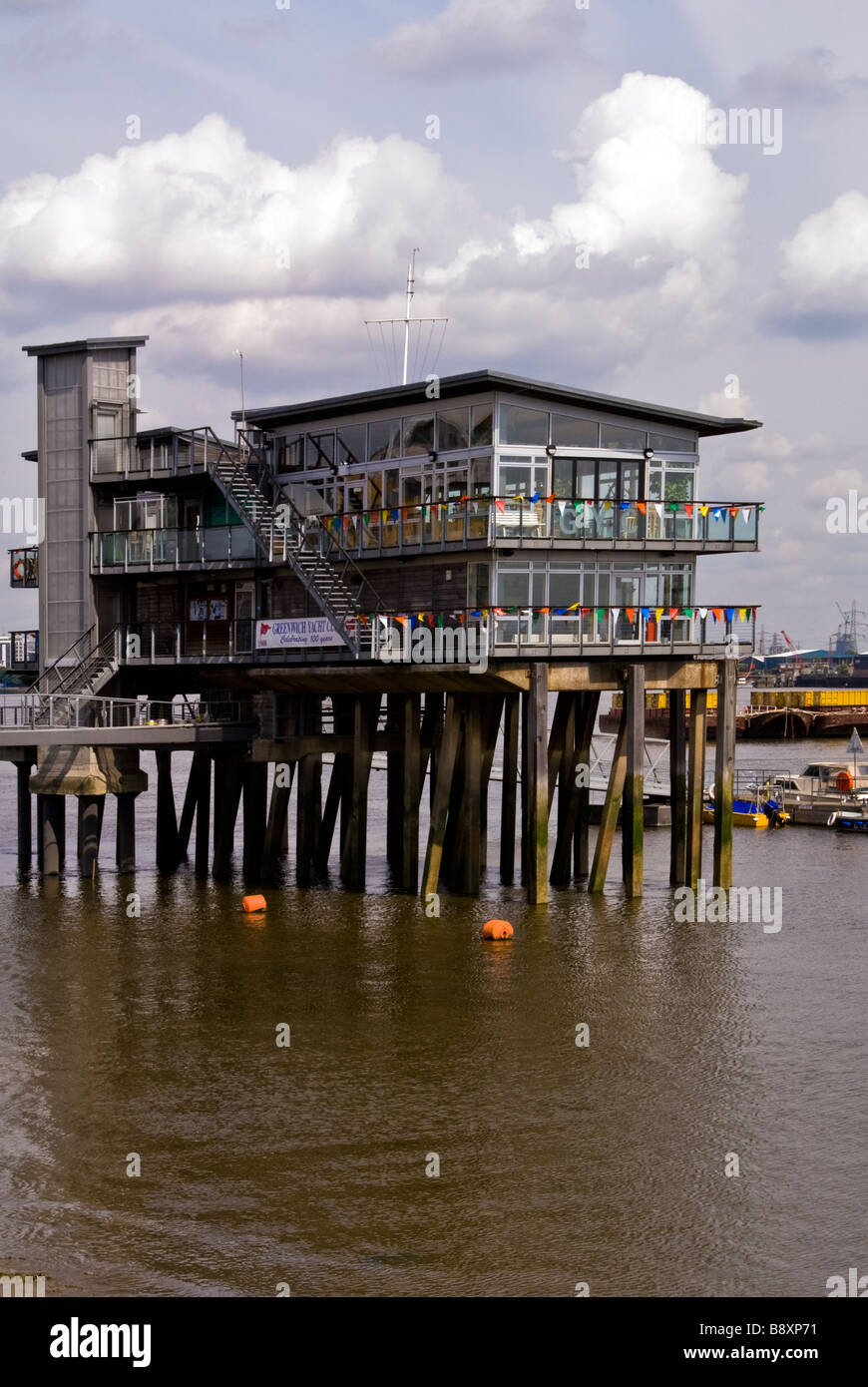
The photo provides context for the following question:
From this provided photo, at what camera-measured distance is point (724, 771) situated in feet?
125

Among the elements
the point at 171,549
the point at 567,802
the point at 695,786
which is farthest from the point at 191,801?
the point at 695,786

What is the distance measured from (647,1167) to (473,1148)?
222cm

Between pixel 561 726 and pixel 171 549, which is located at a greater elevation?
pixel 171 549

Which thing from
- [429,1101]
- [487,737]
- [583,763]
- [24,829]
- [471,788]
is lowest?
[429,1101]

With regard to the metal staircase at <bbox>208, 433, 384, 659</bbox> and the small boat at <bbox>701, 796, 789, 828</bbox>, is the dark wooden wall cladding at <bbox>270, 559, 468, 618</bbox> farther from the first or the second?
the small boat at <bbox>701, 796, 789, 828</bbox>

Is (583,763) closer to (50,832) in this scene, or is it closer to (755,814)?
(50,832)

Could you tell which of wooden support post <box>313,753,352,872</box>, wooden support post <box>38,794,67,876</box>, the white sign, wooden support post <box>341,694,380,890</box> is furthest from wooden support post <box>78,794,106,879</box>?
wooden support post <box>341,694,380,890</box>

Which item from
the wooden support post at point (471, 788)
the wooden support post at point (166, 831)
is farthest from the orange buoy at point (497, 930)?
the wooden support post at point (166, 831)

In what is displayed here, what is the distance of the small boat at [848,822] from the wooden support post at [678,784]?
17.3 metres

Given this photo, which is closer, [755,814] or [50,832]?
[50,832]

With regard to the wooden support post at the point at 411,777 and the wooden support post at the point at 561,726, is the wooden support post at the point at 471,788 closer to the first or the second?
the wooden support post at the point at 411,777

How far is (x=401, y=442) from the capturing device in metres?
38.0

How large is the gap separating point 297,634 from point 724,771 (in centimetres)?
1097
